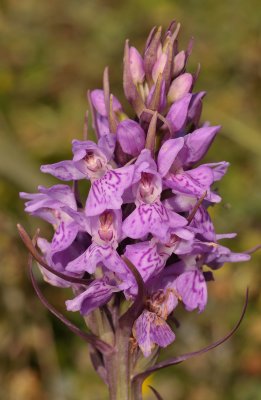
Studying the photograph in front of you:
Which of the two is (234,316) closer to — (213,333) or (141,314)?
(213,333)

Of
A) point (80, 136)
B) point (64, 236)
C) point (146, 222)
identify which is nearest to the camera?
point (146, 222)

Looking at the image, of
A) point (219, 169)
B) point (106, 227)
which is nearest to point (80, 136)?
point (219, 169)

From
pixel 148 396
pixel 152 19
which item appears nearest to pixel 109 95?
pixel 148 396

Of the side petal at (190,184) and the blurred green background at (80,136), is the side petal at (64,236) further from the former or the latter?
the blurred green background at (80,136)

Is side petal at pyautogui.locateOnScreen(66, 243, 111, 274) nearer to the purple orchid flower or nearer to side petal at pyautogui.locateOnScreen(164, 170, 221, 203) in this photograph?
the purple orchid flower

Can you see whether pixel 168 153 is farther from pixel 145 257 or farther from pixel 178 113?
pixel 145 257

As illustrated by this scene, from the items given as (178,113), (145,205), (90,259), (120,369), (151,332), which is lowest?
(120,369)

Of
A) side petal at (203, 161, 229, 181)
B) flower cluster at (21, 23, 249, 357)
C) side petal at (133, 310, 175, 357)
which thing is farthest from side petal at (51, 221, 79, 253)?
side petal at (203, 161, 229, 181)
